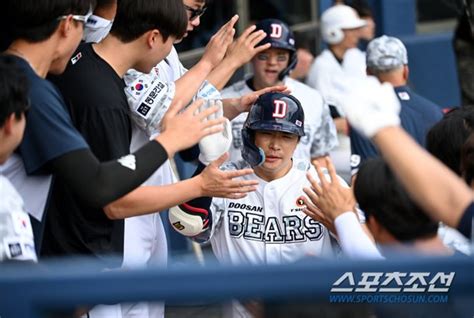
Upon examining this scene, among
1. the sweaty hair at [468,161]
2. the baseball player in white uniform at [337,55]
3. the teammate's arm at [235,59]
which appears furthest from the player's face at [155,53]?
the baseball player in white uniform at [337,55]

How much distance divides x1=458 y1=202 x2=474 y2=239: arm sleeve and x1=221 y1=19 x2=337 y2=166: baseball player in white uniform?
11.6ft

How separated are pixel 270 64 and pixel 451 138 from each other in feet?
8.14

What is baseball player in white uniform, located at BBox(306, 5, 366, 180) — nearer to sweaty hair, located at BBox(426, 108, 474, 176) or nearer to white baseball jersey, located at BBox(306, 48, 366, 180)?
white baseball jersey, located at BBox(306, 48, 366, 180)

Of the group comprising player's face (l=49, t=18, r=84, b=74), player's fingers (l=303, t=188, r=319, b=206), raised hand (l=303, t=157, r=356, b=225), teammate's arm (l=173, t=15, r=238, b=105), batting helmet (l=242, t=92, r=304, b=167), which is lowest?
batting helmet (l=242, t=92, r=304, b=167)

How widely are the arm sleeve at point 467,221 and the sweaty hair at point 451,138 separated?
4.22 feet

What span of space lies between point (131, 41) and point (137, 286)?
1.81 meters

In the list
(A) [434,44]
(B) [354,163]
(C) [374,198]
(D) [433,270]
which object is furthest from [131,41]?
(A) [434,44]

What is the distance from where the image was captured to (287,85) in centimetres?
629

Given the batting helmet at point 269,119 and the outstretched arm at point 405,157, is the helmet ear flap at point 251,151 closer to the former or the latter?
the batting helmet at point 269,119

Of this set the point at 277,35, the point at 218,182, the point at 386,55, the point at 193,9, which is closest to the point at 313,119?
the point at 277,35

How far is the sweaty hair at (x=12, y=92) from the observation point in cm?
293

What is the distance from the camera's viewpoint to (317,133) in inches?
247

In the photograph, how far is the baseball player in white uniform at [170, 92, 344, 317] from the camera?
416 cm

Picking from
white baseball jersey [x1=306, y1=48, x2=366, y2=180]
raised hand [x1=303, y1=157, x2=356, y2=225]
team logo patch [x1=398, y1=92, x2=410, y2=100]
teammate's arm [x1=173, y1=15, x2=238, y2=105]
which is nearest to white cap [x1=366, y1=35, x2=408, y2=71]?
team logo patch [x1=398, y1=92, x2=410, y2=100]
